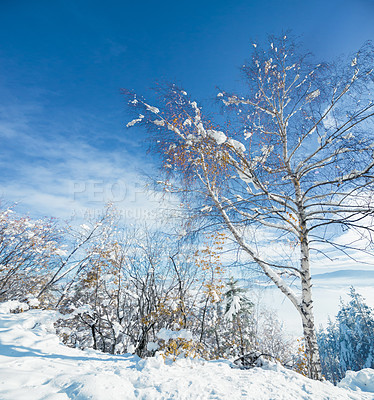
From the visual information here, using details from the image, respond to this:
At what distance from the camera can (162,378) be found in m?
2.49

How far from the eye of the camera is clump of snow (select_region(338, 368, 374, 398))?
272 centimetres

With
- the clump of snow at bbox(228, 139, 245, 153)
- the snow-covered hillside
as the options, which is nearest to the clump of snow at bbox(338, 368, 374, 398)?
the snow-covered hillside

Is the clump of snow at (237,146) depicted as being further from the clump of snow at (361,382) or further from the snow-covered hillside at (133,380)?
the clump of snow at (361,382)

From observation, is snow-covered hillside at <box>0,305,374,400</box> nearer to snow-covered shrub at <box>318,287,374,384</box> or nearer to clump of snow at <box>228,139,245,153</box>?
clump of snow at <box>228,139,245,153</box>

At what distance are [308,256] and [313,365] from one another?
1.94 m

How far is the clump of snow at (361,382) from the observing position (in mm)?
2723

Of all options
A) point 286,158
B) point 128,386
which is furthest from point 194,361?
point 286,158

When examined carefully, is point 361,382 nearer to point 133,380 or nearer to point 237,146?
point 133,380

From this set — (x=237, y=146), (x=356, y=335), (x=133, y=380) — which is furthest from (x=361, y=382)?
(x=356, y=335)

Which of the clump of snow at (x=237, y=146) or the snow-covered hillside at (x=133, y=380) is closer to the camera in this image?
the snow-covered hillside at (x=133, y=380)

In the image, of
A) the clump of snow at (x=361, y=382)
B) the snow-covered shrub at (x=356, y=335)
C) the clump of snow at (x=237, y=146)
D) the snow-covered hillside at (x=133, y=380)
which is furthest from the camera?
the snow-covered shrub at (x=356, y=335)

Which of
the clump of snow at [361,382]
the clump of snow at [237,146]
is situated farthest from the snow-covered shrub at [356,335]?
the clump of snow at [237,146]

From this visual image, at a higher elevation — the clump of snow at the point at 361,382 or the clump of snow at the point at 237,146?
the clump of snow at the point at 237,146

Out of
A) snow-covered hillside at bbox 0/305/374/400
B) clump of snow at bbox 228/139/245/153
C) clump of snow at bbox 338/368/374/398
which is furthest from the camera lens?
clump of snow at bbox 228/139/245/153
